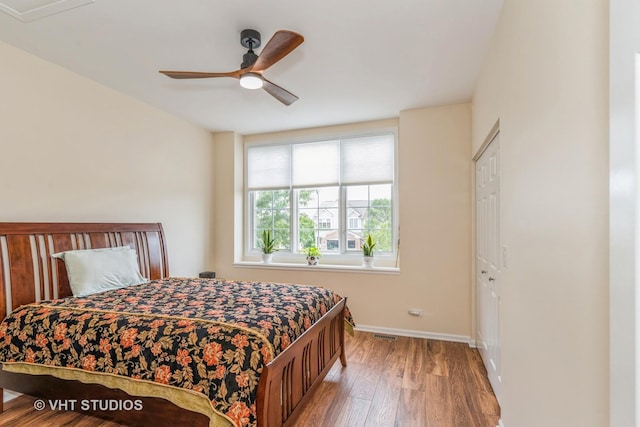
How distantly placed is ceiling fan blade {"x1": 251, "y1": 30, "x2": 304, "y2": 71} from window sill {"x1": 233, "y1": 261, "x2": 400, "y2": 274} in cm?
262

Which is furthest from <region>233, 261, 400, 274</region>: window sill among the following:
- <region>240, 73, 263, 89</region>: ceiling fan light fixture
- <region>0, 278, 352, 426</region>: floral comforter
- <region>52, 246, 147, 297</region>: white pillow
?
<region>240, 73, 263, 89</region>: ceiling fan light fixture

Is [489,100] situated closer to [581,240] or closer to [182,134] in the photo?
[581,240]

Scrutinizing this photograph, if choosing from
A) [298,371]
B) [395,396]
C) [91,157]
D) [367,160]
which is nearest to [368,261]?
[367,160]

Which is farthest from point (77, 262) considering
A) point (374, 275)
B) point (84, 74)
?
point (374, 275)

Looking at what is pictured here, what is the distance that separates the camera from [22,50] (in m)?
2.54

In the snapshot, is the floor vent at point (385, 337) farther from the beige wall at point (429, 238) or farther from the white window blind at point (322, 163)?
the white window blind at point (322, 163)

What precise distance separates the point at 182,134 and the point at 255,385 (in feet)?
11.6

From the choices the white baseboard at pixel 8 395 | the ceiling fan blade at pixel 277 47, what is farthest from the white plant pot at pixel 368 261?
the white baseboard at pixel 8 395

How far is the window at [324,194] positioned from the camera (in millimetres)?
4215

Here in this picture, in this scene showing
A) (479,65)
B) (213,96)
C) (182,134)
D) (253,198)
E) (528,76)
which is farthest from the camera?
(253,198)

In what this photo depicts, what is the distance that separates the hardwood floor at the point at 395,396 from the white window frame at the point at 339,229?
1.26 meters

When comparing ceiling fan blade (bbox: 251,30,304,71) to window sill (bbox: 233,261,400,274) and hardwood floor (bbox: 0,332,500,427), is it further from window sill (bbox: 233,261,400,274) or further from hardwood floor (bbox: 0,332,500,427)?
window sill (bbox: 233,261,400,274)

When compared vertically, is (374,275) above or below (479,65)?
below

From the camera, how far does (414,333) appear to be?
12.3ft
